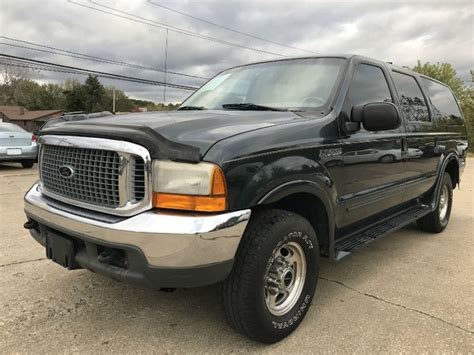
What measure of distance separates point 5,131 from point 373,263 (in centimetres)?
1079

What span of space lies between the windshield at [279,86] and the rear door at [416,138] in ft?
3.75

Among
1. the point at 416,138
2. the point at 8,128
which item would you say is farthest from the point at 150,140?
the point at 8,128

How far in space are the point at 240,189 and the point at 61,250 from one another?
3.95ft

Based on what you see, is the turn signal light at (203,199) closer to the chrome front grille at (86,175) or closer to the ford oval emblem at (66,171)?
the chrome front grille at (86,175)

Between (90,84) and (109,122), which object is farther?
(90,84)

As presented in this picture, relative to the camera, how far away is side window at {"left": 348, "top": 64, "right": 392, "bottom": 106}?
361 cm

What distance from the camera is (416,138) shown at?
14.5 feet

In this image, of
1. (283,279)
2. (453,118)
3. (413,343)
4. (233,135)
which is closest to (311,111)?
(233,135)

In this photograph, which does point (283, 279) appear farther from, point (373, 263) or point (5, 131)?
point (5, 131)

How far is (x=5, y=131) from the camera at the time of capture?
38.5ft

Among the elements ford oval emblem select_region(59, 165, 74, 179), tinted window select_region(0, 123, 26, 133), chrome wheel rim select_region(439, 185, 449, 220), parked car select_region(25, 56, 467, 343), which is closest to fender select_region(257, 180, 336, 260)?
parked car select_region(25, 56, 467, 343)

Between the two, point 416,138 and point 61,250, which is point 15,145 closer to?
point 61,250

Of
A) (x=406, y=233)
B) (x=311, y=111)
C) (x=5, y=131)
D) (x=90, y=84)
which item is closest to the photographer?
(x=311, y=111)

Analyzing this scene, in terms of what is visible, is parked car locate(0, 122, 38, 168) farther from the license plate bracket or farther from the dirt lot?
the license plate bracket
